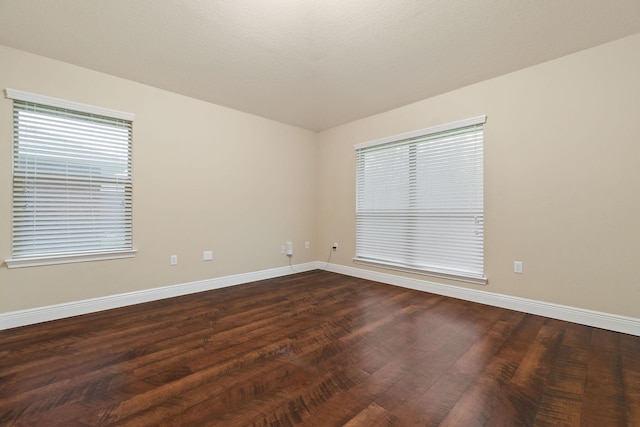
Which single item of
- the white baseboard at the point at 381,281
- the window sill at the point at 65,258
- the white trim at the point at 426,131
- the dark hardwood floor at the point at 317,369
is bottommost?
the dark hardwood floor at the point at 317,369

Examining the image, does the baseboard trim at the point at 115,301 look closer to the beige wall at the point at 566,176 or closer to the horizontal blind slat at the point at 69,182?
the horizontal blind slat at the point at 69,182

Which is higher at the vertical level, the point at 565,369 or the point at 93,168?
the point at 93,168

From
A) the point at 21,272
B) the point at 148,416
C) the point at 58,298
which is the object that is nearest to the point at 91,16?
the point at 21,272

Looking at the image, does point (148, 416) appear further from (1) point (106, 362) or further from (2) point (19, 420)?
(1) point (106, 362)

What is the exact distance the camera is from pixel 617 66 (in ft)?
7.89

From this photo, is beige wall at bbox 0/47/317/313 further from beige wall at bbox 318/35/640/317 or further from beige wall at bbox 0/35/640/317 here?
beige wall at bbox 318/35/640/317

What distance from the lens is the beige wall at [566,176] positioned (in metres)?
2.38

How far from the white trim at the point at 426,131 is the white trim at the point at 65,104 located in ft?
10.3

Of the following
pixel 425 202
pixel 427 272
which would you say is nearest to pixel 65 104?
pixel 425 202

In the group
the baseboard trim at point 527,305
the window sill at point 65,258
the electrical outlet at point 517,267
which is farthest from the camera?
the electrical outlet at point 517,267

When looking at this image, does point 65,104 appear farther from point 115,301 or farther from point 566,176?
point 566,176

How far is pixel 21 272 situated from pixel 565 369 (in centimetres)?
452

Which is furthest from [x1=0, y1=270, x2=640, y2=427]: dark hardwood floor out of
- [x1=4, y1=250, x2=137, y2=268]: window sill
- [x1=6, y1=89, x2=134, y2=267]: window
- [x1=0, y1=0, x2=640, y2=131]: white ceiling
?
[x1=0, y1=0, x2=640, y2=131]: white ceiling

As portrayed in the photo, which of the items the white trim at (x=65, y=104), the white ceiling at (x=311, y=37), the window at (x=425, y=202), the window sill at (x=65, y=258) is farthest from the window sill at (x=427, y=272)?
the white trim at (x=65, y=104)
